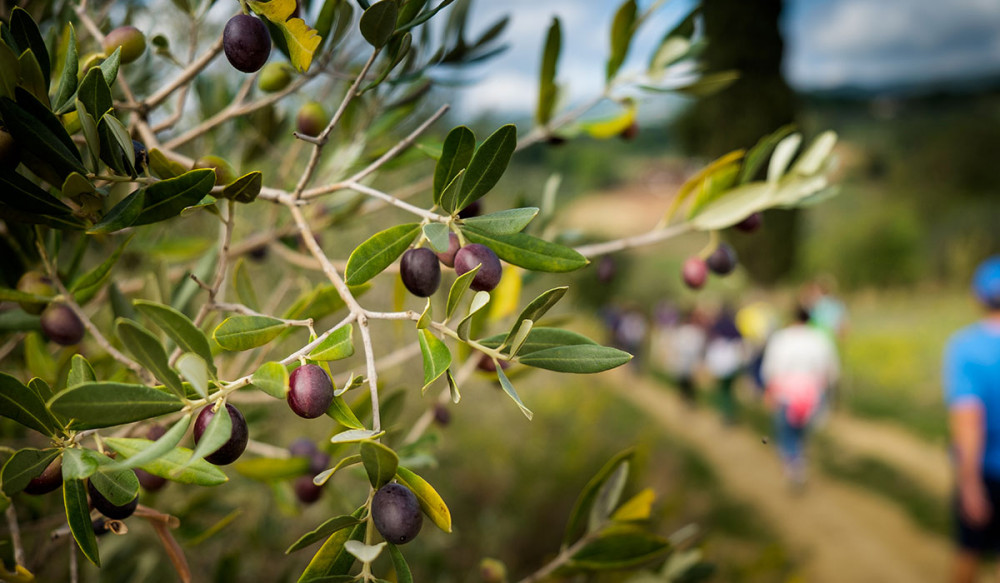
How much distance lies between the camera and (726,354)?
300 inches

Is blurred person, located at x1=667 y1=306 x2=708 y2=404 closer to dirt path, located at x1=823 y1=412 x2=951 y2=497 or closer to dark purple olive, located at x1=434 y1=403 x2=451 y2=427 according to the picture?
dirt path, located at x1=823 y1=412 x2=951 y2=497

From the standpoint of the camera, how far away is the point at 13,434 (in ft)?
3.76

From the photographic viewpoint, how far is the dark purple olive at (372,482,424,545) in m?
0.51

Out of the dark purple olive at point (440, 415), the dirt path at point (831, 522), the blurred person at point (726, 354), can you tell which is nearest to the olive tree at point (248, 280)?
the dark purple olive at point (440, 415)

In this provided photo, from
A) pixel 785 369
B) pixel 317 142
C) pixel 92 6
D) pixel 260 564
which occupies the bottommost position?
pixel 785 369

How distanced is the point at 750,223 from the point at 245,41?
0.73 m

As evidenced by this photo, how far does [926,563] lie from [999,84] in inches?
1297

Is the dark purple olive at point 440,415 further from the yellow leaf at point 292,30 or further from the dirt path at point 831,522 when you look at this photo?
the dirt path at point 831,522

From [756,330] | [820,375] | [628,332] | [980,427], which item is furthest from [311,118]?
[628,332]

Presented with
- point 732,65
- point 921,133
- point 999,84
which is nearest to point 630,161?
point 921,133

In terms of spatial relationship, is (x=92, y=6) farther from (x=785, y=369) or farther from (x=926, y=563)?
(x=926, y=563)

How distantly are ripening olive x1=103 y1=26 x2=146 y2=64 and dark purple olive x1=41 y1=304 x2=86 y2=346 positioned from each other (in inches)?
13.0

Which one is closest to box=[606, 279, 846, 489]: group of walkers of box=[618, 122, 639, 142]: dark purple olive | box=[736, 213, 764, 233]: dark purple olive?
box=[618, 122, 639, 142]: dark purple olive

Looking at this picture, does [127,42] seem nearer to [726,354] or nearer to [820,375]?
[820,375]
